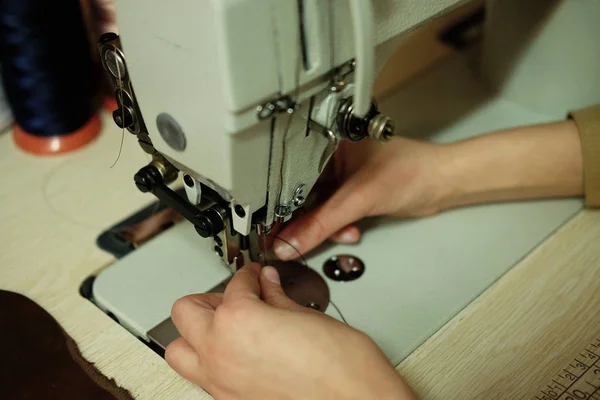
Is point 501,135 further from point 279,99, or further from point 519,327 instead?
point 279,99

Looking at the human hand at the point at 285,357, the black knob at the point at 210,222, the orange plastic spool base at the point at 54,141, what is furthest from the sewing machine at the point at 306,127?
the orange plastic spool base at the point at 54,141

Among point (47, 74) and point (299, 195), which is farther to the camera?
point (47, 74)

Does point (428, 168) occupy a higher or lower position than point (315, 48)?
lower

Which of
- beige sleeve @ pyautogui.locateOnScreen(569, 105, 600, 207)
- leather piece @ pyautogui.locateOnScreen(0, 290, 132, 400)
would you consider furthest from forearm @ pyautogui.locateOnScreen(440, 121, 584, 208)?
leather piece @ pyautogui.locateOnScreen(0, 290, 132, 400)

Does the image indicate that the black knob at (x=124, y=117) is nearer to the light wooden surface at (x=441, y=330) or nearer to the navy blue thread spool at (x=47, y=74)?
the light wooden surface at (x=441, y=330)

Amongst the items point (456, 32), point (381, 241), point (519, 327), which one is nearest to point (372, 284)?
point (381, 241)

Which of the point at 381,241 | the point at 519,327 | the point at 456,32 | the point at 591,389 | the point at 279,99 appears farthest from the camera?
the point at 456,32

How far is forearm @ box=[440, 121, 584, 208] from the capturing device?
3.23 ft

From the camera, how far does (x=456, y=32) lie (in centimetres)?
143

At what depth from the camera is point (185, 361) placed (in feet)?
2.39

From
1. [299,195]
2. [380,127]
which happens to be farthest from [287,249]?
[380,127]

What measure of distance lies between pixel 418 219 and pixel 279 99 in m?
0.46

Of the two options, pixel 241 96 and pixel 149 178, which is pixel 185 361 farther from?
pixel 241 96

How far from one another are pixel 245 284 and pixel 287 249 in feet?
0.49
